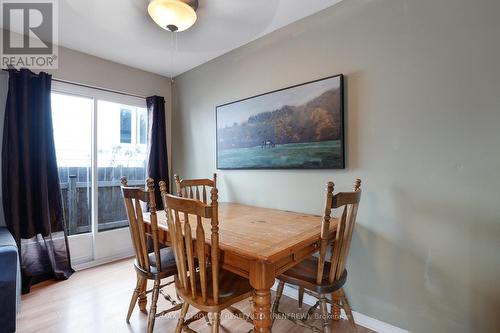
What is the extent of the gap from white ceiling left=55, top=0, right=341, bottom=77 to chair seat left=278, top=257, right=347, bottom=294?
195 cm

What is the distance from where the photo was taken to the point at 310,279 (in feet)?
4.81

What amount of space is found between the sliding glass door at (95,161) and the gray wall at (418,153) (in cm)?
221

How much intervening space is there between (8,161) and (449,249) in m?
3.52

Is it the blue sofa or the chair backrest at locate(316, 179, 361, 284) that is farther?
the blue sofa

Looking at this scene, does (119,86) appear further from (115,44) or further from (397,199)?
(397,199)

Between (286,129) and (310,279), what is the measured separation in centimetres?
124

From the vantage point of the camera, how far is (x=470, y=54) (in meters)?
1.45

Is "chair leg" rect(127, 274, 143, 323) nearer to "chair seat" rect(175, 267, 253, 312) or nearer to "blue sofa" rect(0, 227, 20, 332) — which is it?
"chair seat" rect(175, 267, 253, 312)

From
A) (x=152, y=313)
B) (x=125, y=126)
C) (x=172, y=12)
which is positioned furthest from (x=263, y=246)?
(x=125, y=126)

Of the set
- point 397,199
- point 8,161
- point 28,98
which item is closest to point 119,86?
point 28,98

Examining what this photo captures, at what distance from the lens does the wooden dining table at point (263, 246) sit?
1.18 meters

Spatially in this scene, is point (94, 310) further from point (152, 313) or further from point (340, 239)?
point (340, 239)

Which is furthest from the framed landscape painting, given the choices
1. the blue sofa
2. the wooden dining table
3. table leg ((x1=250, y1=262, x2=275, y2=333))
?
the blue sofa

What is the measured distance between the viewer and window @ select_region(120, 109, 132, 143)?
3.21m
